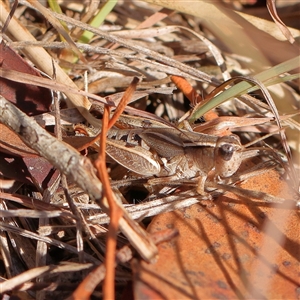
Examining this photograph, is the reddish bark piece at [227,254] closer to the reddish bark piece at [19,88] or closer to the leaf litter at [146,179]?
Answer: the leaf litter at [146,179]

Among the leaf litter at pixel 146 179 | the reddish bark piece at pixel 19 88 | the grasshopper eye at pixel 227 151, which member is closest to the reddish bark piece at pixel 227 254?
the leaf litter at pixel 146 179

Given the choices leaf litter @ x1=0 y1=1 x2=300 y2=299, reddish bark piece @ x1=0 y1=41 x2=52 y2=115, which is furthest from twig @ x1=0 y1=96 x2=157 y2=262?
reddish bark piece @ x1=0 y1=41 x2=52 y2=115

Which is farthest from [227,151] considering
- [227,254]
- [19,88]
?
[19,88]

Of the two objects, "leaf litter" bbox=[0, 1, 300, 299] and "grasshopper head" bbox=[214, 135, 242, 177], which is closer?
"leaf litter" bbox=[0, 1, 300, 299]

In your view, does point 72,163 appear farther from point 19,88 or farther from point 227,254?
point 19,88

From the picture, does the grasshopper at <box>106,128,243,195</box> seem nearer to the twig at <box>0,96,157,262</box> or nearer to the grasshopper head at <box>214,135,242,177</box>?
the grasshopper head at <box>214,135,242,177</box>

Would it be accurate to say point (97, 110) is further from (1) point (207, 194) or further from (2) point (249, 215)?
(2) point (249, 215)
